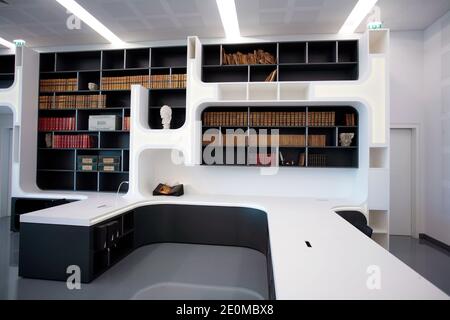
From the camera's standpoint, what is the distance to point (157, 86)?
4035 mm

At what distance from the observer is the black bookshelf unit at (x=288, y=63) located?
12.4 ft

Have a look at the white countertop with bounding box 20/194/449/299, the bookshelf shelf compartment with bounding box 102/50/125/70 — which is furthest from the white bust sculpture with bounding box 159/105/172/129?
the white countertop with bounding box 20/194/449/299

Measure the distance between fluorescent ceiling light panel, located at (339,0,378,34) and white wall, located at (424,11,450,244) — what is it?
1.24 m

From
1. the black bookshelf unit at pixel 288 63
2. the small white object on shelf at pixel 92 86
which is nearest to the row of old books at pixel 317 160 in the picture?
the black bookshelf unit at pixel 288 63

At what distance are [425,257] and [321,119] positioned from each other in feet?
7.79

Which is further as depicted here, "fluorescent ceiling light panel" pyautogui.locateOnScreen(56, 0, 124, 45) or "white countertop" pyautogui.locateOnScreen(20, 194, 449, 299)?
"fluorescent ceiling light panel" pyautogui.locateOnScreen(56, 0, 124, 45)

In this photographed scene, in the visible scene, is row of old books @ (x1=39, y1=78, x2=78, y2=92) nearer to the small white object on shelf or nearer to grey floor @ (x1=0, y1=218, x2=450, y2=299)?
the small white object on shelf

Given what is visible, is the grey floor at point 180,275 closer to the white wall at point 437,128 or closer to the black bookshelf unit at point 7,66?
the white wall at point 437,128

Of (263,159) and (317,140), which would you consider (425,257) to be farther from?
(263,159)

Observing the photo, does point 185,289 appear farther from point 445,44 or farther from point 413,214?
point 445,44

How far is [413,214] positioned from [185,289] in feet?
13.1

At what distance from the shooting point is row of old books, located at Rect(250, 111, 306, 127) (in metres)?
3.72

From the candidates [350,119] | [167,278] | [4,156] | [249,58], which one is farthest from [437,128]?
[4,156]
